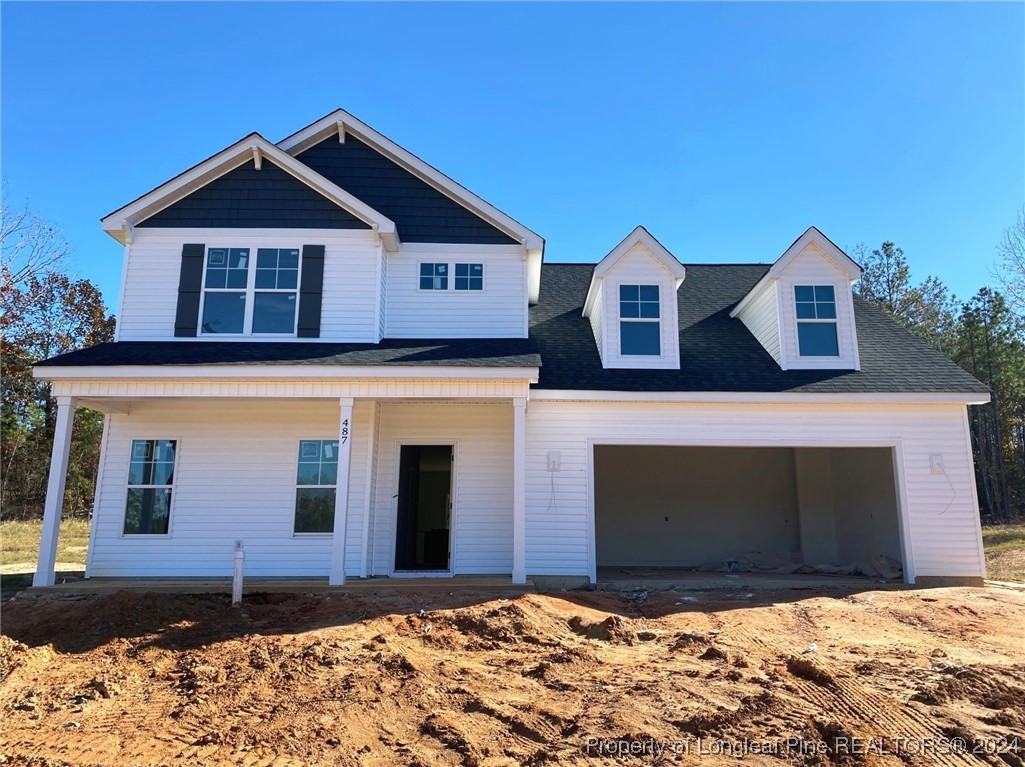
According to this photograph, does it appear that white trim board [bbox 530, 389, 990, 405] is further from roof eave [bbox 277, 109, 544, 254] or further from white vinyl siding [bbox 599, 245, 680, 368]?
roof eave [bbox 277, 109, 544, 254]

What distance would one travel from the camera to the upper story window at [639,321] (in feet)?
40.5

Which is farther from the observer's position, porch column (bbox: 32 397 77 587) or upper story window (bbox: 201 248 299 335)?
upper story window (bbox: 201 248 299 335)

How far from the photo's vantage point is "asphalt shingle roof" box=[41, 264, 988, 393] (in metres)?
10.5

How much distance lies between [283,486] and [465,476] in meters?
3.20

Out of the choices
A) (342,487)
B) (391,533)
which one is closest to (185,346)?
(342,487)

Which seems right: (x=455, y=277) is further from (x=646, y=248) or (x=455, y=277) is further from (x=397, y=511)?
(x=397, y=511)

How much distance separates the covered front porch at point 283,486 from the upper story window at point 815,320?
19.5 ft

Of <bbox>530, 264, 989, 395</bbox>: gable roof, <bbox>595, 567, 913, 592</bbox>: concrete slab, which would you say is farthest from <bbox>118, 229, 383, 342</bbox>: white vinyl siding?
<bbox>595, 567, 913, 592</bbox>: concrete slab

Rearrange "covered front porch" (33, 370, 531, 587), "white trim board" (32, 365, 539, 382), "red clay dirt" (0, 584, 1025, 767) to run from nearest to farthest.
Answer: "red clay dirt" (0, 584, 1025, 767) < "white trim board" (32, 365, 539, 382) < "covered front porch" (33, 370, 531, 587)

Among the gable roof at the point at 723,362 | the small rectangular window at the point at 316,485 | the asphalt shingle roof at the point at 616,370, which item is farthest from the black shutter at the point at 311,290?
the gable roof at the point at 723,362

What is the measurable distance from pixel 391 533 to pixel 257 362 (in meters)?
3.75

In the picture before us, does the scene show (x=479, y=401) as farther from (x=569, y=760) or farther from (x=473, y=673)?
(x=569, y=760)

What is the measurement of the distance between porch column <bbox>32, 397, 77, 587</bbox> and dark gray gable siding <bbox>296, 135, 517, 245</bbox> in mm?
6403

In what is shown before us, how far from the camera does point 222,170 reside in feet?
39.3
